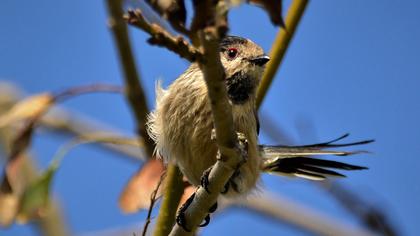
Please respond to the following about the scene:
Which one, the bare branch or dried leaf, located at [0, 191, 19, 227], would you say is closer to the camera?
dried leaf, located at [0, 191, 19, 227]

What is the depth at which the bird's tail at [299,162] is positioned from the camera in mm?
3188

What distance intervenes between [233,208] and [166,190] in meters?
1.81

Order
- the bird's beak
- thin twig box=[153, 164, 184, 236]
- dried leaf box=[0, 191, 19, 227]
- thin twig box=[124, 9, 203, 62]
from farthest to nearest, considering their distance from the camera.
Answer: the bird's beak < dried leaf box=[0, 191, 19, 227] < thin twig box=[153, 164, 184, 236] < thin twig box=[124, 9, 203, 62]

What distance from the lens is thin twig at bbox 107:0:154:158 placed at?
10.0 ft

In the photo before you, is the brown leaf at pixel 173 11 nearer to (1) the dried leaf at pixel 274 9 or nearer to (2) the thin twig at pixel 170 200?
(1) the dried leaf at pixel 274 9

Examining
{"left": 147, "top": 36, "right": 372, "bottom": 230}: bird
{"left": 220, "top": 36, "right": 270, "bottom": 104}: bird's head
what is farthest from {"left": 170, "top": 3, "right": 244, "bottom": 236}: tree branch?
{"left": 220, "top": 36, "right": 270, "bottom": 104}: bird's head

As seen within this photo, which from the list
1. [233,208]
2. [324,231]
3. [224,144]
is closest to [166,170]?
[224,144]

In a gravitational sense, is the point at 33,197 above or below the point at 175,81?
below

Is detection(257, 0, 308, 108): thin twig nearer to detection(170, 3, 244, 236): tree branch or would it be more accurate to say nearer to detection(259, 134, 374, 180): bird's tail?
detection(259, 134, 374, 180): bird's tail

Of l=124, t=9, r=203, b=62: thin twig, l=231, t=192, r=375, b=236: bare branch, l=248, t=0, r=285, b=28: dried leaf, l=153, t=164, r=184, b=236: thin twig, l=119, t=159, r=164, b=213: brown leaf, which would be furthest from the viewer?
l=231, t=192, r=375, b=236: bare branch

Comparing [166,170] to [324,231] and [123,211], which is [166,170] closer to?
[123,211]

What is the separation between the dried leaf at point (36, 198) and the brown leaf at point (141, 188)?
29 centimetres

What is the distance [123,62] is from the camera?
3125 mm

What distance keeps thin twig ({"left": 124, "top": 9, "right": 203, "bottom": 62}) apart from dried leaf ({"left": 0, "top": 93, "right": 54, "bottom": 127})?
1.61 meters
